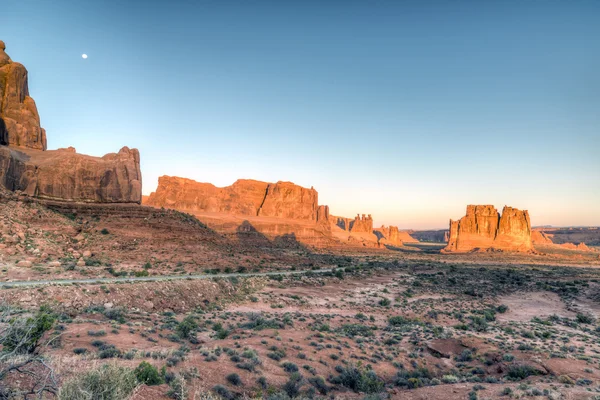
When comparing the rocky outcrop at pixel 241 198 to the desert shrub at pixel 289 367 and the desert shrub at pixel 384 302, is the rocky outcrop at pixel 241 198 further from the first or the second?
the desert shrub at pixel 289 367

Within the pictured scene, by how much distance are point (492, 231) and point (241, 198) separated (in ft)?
299

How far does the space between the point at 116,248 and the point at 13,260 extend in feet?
32.4

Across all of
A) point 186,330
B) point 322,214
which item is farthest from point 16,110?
point 322,214

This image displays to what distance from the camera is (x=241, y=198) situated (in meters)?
107

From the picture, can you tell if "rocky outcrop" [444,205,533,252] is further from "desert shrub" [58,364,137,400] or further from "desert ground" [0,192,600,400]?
"desert shrub" [58,364,137,400]

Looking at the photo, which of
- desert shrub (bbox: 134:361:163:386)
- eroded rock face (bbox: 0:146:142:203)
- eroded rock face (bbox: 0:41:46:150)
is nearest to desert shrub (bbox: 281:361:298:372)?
desert shrub (bbox: 134:361:163:386)

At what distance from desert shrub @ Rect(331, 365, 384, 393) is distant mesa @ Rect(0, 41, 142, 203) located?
125ft

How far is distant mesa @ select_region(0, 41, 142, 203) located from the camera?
112 ft

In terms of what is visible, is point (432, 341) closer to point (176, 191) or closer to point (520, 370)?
point (520, 370)

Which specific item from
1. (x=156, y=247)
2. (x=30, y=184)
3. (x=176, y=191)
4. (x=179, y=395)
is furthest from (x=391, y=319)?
(x=176, y=191)

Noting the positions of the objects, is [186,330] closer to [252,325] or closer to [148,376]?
[252,325]

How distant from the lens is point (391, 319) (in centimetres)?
2206

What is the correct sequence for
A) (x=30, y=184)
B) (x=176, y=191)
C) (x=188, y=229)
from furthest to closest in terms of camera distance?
(x=176, y=191)
(x=188, y=229)
(x=30, y=184)

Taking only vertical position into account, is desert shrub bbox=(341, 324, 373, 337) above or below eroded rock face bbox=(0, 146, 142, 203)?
below
